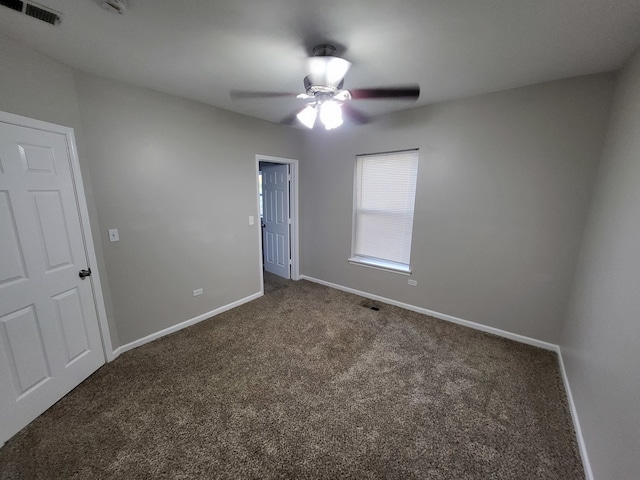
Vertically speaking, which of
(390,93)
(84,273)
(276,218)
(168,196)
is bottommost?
(84,273)

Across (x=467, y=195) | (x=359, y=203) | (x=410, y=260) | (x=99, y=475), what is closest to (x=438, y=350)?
(x=410, y=260)

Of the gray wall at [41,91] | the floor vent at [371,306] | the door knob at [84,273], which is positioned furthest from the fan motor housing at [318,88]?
the floor vent at [371,306]

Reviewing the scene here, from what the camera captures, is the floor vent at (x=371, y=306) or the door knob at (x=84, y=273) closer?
the door knob at (x=84, y=273)

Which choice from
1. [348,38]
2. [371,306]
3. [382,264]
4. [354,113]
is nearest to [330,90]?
[348,38]

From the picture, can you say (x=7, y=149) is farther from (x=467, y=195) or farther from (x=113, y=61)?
(x=467, y=195)

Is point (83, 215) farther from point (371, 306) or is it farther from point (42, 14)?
point (371, 306)

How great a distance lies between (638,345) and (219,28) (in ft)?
8.99

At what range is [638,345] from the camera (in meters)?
1.11

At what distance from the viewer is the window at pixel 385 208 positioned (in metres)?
3.09

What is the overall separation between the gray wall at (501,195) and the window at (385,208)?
14cm

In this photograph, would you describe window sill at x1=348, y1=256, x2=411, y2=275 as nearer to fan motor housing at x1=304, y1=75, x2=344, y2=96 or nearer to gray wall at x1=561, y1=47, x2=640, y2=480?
gray wall at x1=561, y1=47, x2=640, y2=480

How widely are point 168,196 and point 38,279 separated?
1.18 meters

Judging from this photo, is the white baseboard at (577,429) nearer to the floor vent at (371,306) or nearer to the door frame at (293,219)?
the floor vent at (371,306)

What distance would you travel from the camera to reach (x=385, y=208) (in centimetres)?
331
